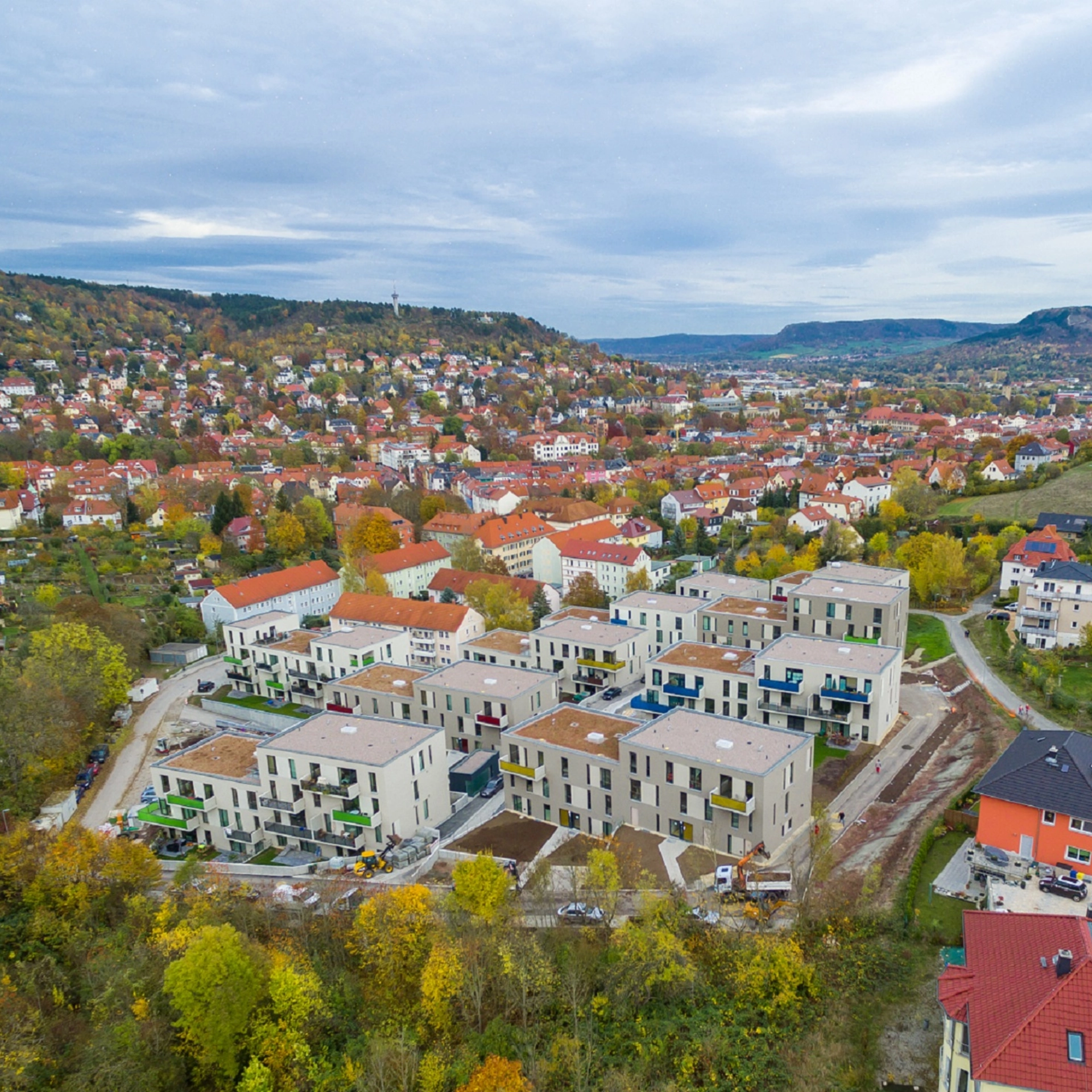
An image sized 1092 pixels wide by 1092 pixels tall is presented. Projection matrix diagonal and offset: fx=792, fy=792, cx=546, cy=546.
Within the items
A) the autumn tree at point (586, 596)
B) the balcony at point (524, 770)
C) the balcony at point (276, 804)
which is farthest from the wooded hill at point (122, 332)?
the balcony at point (524, 770)

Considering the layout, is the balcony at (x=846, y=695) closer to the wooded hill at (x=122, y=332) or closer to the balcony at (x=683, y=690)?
the balcony at (x=683, y=690)

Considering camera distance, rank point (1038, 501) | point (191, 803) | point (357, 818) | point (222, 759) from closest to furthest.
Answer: point (357, 818) < point (191, 803) < point (222, 759) < point (1038, 501)

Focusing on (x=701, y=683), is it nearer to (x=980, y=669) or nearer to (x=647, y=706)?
(x=647, y=706)

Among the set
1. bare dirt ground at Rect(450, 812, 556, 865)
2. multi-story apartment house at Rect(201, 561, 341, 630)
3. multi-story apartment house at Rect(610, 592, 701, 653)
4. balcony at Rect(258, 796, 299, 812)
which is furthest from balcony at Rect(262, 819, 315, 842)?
multi-story apartment house at Rect(201, 561, 341, 630)

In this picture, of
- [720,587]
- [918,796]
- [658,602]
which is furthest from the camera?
[720,587]

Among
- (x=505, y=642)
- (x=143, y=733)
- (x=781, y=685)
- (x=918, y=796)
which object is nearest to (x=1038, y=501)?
(x=781, y=685)

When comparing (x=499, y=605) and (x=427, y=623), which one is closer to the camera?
(x=427, y=623)
